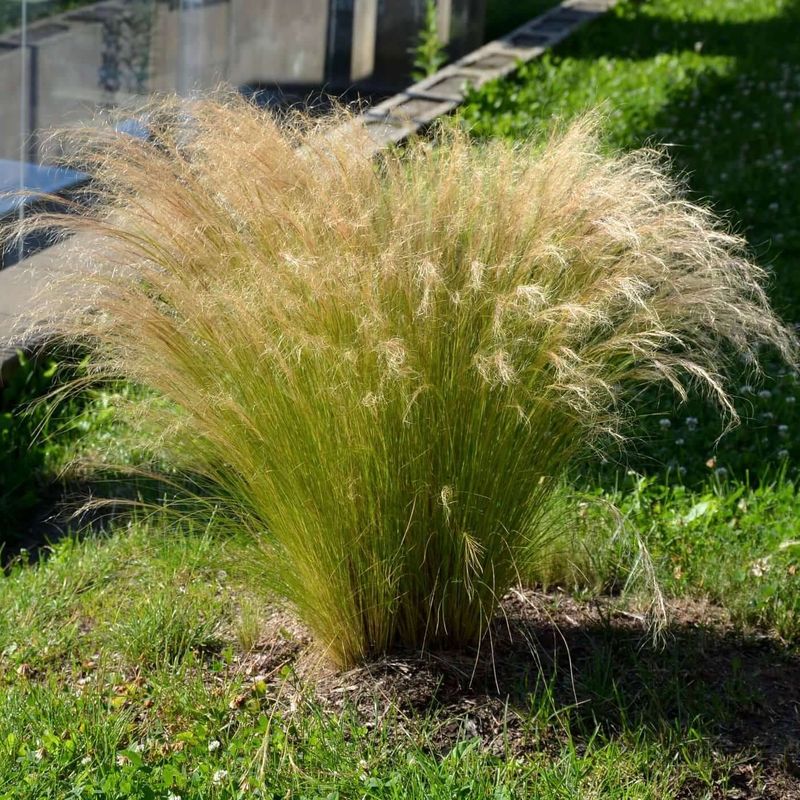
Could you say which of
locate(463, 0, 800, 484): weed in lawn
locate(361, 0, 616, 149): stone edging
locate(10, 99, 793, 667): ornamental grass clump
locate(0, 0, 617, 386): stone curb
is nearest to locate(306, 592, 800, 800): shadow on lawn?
locate(10, 99, 793, 667): ornamental grass clump

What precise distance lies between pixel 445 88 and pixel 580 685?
7.05 m

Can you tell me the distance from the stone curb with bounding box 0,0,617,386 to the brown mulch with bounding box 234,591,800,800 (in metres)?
1.33

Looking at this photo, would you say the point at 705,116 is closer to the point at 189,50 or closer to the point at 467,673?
the point at 189,50

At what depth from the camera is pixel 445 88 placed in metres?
9.19

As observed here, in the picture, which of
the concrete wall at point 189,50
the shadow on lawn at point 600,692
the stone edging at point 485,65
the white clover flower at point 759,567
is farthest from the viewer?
the stone edging at point 485,65

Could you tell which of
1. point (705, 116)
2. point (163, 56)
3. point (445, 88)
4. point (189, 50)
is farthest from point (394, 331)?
point (445, 88)

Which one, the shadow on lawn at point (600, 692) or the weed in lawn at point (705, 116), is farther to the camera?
the weed in lawn at point (705, 116)

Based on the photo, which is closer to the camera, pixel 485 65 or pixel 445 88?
pixel 445 88

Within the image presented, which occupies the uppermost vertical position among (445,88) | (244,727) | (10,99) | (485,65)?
(10,99)

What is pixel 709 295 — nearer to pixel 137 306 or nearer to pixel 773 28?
pixel 137 306

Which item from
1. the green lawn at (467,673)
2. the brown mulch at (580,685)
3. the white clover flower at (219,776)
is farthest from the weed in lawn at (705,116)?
the white clover flower at (219,776)

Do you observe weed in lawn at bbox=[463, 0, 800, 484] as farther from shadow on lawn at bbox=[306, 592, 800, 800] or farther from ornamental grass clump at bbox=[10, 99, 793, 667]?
ornamental grass clump at bbox=[10, 99, 793, 667]

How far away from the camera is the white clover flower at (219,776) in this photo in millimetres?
2555

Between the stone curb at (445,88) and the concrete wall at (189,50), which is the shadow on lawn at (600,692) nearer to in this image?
the stone curb at (445,88)
